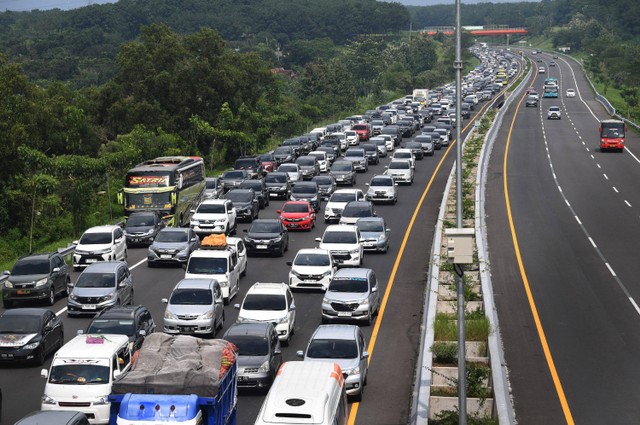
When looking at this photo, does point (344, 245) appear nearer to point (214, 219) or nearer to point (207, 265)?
point (207, 265)

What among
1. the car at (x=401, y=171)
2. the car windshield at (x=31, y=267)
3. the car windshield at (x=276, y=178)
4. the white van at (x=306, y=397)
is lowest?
the car at (x=401, y=171)

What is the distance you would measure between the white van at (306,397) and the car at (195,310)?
10331 millimetres

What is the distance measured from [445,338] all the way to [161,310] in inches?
423

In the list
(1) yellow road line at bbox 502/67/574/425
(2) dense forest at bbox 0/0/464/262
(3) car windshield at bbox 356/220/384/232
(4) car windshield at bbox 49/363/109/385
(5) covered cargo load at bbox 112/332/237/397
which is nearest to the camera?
(5) covered cargo load at bbox 112/332/237/397

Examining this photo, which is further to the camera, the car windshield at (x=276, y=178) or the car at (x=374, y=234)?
the car windshield at (x=276, y=178)

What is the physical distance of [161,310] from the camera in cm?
3488

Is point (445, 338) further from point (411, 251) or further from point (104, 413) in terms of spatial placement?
point (411, 251)

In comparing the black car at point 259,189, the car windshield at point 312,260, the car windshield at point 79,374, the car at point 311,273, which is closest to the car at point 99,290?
the car at point 311,273

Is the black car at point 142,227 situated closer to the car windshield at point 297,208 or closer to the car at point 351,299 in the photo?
the car windshield at point 297,208

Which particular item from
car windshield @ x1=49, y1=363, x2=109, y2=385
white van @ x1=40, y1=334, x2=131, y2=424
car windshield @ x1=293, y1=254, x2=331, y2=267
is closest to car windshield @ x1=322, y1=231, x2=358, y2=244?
car windshield @ x1=293, y1=254, x2=331, y2=267

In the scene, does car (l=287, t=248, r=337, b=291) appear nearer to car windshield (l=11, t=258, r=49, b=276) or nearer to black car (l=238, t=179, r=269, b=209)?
car windshield (l=11, t=258, r=49, b=276)

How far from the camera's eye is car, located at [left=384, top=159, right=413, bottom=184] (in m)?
66.1

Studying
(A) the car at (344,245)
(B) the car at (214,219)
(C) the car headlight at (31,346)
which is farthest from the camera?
(B) the car at (214,219)

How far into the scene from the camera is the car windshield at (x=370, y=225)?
44.8 meters
